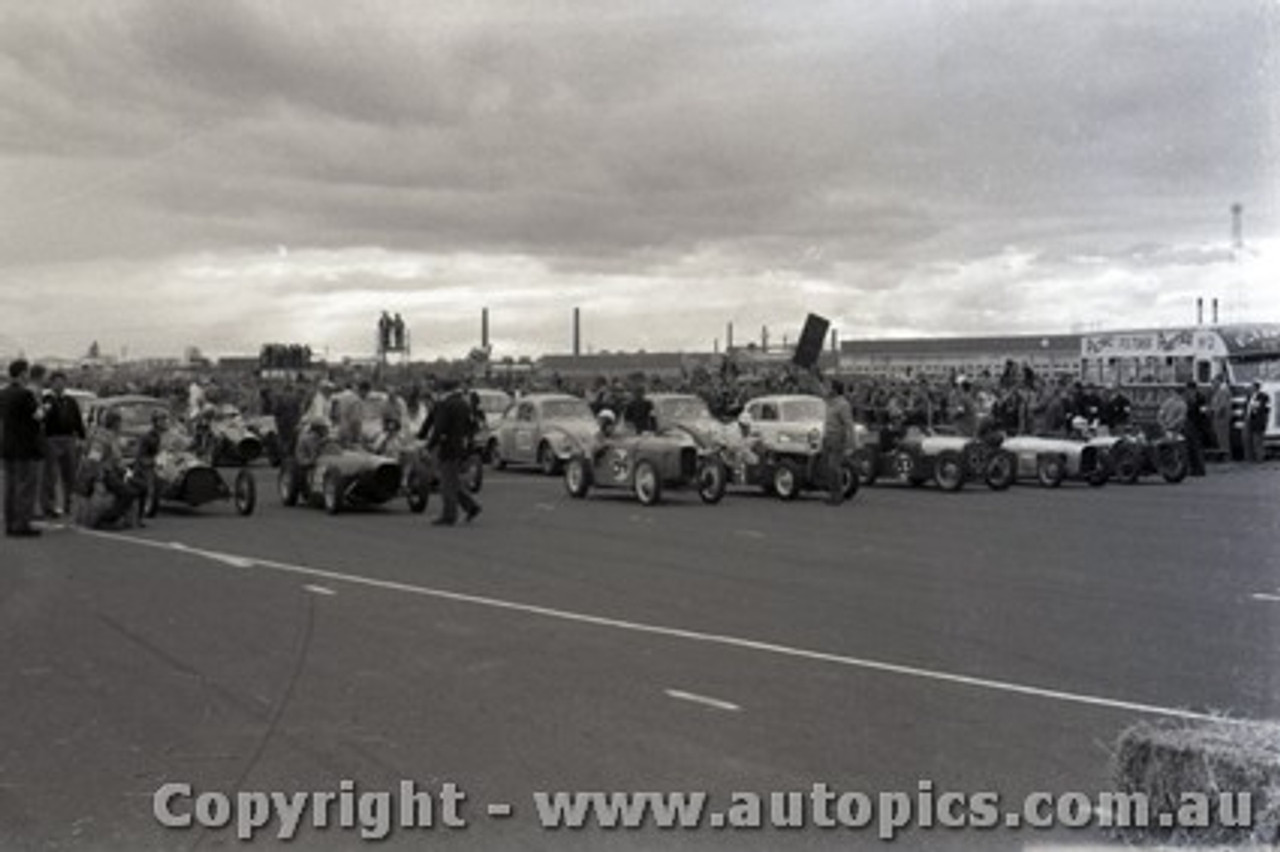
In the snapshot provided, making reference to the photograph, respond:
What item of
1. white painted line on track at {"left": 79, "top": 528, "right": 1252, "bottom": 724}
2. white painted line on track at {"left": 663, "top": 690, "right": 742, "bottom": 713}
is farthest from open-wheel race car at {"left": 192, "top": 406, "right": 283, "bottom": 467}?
white painted line on track at {"left": 663, "top": 690, "right": 742, "bottom": 713}

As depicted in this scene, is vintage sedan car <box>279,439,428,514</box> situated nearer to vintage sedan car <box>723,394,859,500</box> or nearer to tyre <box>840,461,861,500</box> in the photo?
vintage sedan car <box>723,394,859,500</box>

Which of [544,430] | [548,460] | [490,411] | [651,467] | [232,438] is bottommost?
[548,460]

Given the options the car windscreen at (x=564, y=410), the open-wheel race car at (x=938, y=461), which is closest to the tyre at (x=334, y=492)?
the open-wheel race car at (x=938, y=461)

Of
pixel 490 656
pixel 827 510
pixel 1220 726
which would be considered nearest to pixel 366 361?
pixel 827 510

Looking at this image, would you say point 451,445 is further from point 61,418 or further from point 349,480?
point 61,418

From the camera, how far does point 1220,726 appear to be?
460 centimetres

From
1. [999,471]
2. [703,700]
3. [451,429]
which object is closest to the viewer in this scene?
[703,700]

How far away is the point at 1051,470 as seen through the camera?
24672 millimetres

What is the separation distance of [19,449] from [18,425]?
0.33 m

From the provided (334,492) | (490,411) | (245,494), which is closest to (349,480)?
(334,492)

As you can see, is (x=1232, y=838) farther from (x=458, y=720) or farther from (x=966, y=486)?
(x=966, y=486)

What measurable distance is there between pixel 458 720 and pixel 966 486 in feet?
63.3

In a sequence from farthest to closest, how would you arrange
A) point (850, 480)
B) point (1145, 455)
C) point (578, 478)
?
point (1145, 455)
point (578, 478)
point (850, 480)

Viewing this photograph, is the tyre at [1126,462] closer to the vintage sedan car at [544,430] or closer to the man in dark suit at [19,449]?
the vintage sedan car at [544,430]
